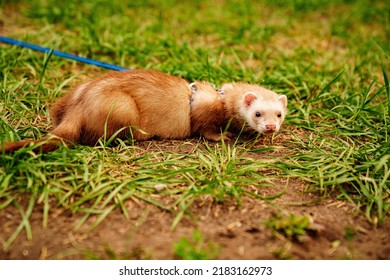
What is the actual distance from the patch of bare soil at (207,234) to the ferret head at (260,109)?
3.69 ft

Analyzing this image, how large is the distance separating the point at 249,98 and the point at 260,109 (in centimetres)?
18

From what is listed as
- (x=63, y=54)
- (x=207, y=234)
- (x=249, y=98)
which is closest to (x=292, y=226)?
(x=207, y=234)

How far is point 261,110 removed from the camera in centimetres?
425

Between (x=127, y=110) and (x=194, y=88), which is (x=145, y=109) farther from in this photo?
(x=194, y=88)

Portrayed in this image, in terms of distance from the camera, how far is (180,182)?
3.46m

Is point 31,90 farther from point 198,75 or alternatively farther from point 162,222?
point 162,222

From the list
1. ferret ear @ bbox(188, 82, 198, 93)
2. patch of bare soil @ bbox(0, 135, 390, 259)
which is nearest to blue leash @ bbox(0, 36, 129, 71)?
ferret ear @ bbox(188, 82, 198, 93)

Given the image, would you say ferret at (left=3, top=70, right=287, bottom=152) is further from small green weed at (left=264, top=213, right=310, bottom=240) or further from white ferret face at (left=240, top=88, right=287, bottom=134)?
small green weed at (left=264, top=213, right=310, bottom=240)

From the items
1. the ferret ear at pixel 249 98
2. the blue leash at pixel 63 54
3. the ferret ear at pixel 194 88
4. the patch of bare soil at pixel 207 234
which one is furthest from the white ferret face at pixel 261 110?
the blue leash at pixel 63 54

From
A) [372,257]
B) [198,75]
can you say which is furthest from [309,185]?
[198,75]

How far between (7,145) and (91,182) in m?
0.79

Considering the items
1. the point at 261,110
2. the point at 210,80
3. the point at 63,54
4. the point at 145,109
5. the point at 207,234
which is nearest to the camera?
the point at 207,234

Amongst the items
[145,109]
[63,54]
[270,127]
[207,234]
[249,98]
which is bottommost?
[207,234]

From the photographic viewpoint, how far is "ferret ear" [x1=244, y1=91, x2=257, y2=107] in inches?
168
